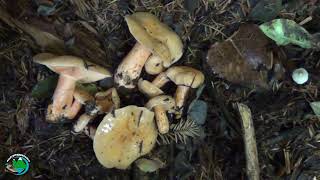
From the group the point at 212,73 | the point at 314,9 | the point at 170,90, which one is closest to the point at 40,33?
the point at 170,90

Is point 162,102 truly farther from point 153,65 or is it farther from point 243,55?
point 243,55

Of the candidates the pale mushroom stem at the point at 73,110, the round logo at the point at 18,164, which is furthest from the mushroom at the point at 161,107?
the round logo at the point at 18,164

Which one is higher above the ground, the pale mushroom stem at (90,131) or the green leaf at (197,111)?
the green leaf at (197,111)

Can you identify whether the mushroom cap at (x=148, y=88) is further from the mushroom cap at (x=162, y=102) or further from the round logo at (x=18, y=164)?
the round logo at (x=18, y=164)

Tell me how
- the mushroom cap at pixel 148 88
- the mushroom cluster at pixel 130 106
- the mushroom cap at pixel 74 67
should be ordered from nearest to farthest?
1. the mushroom cap at pixel 74 67
2. the mushroom cluster at pixel 130 106
3. the mushroom cap at pixel 148 88

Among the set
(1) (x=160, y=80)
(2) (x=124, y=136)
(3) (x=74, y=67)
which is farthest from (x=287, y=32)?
(3) (x=74, y=67)

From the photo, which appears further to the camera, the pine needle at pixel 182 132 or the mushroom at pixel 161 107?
the pine needle at pixel 182 132

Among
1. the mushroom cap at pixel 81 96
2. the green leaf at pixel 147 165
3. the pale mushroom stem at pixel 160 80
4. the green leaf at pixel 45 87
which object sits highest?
the pale mushroom stem at pixel 160 80

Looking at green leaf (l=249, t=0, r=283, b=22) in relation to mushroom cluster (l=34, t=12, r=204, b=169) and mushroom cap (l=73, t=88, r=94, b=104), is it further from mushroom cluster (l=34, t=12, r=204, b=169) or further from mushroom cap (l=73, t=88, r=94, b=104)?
mushroom cap (l=73, t=88, r=94, b=104)
